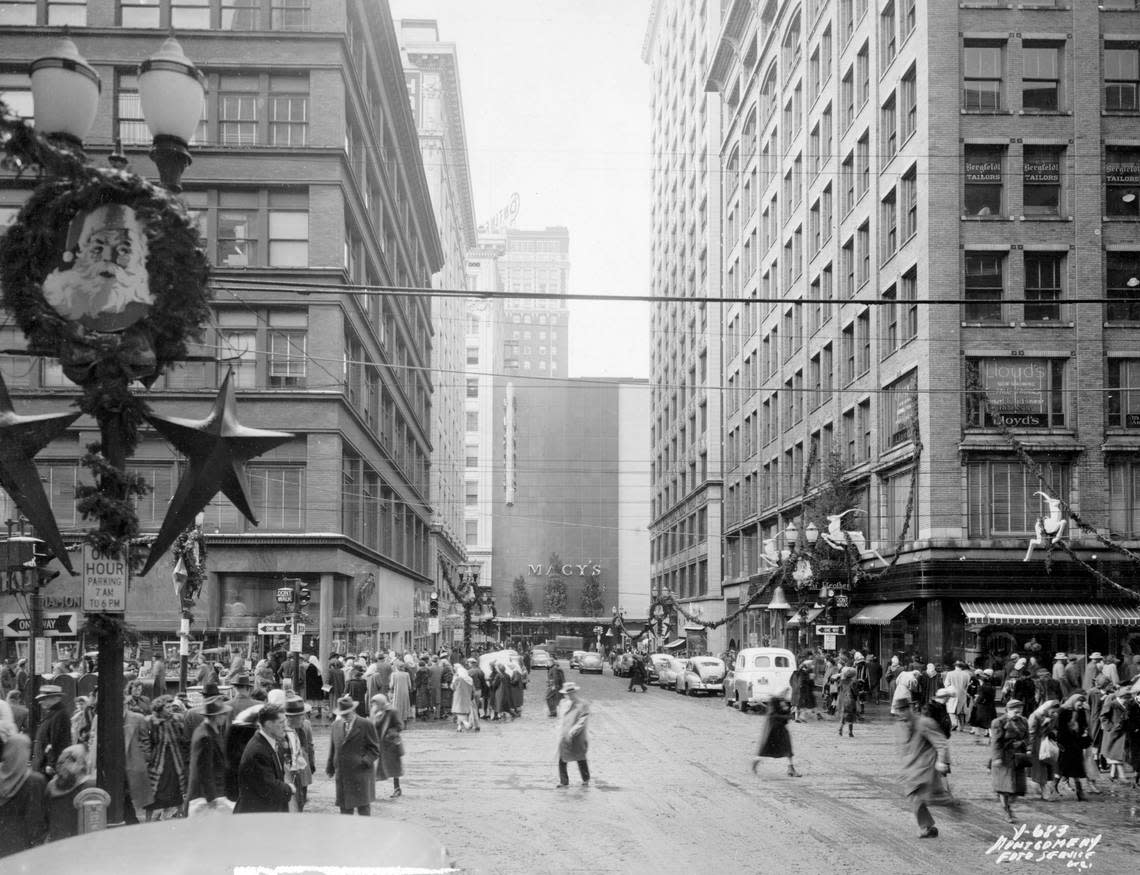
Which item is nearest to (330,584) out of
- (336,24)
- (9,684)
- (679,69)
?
(9,684)

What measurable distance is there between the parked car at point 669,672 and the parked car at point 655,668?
0.11 m

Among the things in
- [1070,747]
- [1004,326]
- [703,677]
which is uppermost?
[1004,326]

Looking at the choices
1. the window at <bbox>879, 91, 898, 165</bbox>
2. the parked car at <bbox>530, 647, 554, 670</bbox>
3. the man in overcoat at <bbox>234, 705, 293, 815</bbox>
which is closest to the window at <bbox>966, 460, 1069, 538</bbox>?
the window at <bbox>879, 91, 898, 165</bbox>

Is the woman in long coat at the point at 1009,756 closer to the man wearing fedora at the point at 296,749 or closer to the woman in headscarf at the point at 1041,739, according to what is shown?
the woman in headscarf at the point at 1041,739

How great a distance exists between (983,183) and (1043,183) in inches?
70.6

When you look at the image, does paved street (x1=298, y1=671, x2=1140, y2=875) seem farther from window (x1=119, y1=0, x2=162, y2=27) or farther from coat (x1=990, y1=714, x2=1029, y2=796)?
window (x1=119, y1=0, x2=162, y2=27)

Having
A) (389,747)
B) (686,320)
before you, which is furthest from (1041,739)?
(686,320)

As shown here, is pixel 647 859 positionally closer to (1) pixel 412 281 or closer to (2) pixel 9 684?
(2) pixel 9 684

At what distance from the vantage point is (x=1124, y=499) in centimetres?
3616

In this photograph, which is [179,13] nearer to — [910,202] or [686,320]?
[910,202]

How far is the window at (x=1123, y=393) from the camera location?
36188 mm

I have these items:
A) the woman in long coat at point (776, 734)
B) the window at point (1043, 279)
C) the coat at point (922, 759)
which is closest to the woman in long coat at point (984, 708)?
the woman in long coat at point (776, 734)

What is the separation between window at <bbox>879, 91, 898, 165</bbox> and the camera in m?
41.6

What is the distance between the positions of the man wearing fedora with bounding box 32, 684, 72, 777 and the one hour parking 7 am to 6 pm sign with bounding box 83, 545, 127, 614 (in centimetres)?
669
